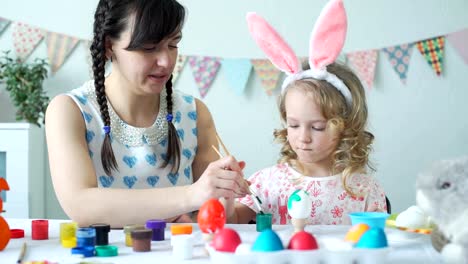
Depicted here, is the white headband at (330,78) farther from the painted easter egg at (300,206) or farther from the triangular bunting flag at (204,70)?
the triangular bunting flag at (204,70)

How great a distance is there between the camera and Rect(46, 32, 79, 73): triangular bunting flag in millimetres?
3330

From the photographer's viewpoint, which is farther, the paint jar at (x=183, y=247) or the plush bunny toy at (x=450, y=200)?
the paint jar at (x=183, y=247)

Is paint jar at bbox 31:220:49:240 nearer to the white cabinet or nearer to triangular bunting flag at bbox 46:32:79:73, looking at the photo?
the white cabinet

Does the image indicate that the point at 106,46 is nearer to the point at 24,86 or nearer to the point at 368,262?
the point at 368,262

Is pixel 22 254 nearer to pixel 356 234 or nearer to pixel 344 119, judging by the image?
pixel 356 234

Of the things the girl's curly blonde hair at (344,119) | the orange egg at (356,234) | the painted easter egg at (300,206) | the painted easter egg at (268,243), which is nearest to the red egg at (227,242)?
the painted easter egg at (268,243)

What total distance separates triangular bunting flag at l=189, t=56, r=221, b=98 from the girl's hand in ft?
6.91

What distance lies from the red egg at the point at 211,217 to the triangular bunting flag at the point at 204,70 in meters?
2.32

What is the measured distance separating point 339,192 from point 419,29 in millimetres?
1915

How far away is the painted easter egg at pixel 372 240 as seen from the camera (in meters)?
0.79

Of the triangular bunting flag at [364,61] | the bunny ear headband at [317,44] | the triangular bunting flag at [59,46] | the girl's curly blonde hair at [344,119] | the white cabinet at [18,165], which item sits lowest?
the white cabinet at [18,165]

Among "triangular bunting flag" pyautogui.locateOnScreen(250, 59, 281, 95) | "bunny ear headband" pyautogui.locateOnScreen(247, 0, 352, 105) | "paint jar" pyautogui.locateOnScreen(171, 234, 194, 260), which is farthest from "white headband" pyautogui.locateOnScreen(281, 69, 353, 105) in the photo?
"triangular bunting flag" pyautogui.locateOnScreen(250, 59, 281, 95)

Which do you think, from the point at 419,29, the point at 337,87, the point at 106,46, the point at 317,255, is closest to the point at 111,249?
the point at 317,255

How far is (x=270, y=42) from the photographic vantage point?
1.53m
